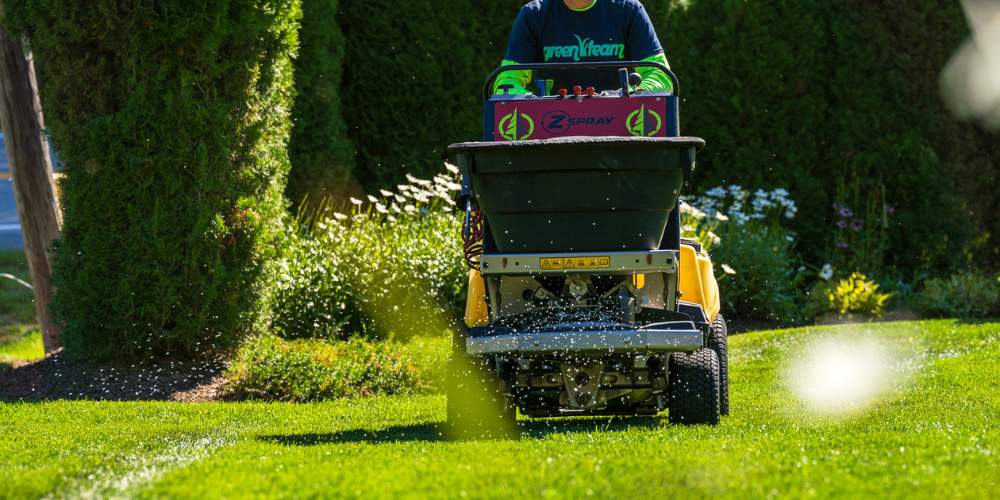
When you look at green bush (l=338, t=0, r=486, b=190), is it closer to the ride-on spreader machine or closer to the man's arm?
the man's arm

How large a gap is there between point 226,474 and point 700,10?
29.0 feet

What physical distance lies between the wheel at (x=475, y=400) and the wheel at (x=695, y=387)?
723mm

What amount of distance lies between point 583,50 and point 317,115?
5.27 m

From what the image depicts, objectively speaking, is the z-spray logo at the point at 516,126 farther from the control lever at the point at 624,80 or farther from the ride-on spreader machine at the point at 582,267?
the control lever at the point at 624,80

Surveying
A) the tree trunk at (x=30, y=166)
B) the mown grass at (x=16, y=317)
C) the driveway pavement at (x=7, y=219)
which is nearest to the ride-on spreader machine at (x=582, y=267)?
the tree trunk at (x=30, y=166)

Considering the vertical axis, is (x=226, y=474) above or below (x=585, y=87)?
below

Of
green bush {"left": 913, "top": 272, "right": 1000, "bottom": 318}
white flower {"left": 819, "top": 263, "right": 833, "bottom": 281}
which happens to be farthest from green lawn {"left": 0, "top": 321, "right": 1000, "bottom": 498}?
white flower {"left": 819, "top": 263, "right": 833, "bottom": 281}

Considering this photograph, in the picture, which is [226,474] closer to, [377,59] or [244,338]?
[244,338]

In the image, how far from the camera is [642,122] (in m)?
6.14

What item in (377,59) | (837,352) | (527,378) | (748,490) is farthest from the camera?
(377,59)

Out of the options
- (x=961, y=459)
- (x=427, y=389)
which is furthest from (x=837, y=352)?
(x=961, y=459)

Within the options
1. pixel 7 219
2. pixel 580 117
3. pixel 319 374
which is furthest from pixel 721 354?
pixel 7 219

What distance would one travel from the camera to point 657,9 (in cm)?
1264

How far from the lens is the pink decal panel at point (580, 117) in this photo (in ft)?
20.1
